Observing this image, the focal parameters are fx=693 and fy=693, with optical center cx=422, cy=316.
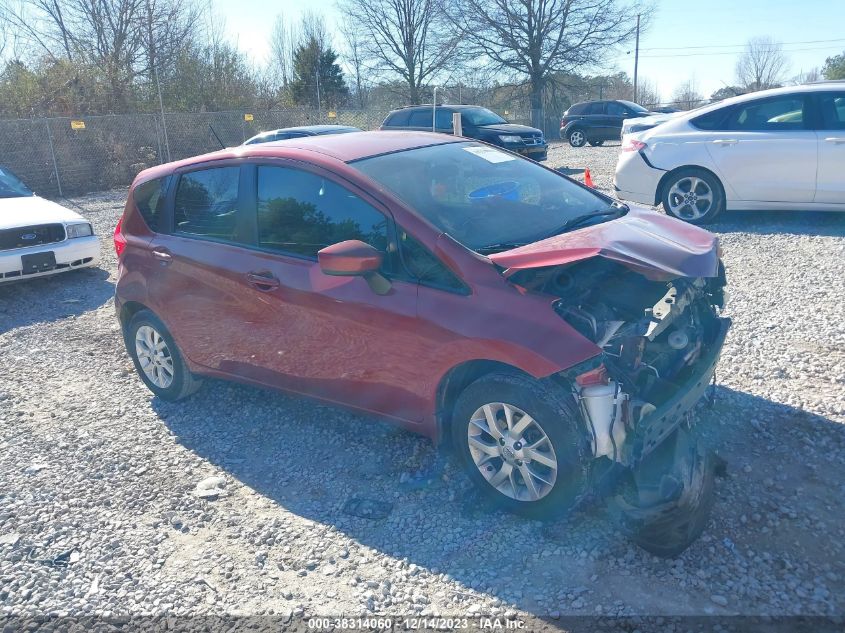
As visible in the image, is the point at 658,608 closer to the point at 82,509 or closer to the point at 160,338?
Answer: the point at 82,509

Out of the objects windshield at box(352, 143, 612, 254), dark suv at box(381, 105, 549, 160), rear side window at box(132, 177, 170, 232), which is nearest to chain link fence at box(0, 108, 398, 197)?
dark suv at box(381, 105, 549, 160)

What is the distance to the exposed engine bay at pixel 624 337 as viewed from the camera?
3.05 metres

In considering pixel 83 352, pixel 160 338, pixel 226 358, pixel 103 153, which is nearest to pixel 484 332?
pixel 226 358

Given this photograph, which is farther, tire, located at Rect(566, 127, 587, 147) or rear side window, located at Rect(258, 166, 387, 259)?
tire, located at Rect(566, 127, 587, 147)

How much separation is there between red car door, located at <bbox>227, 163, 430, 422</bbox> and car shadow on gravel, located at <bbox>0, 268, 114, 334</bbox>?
14.5 feet

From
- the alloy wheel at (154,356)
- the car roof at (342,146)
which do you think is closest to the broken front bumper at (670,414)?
the car roof at (342,146)

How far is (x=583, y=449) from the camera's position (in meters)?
3.08

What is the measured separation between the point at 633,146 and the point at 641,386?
21.6ft

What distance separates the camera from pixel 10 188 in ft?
31.2

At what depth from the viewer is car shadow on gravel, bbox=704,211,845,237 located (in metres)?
8.43

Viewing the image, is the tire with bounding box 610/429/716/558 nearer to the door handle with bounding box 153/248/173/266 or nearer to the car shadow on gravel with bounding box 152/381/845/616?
the car shadow on gravel with bounding box 152/381/845/616

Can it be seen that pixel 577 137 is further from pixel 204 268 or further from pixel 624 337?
pixel 624 337

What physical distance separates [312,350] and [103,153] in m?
18.9

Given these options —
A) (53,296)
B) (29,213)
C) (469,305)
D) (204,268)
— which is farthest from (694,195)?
(29,213)
